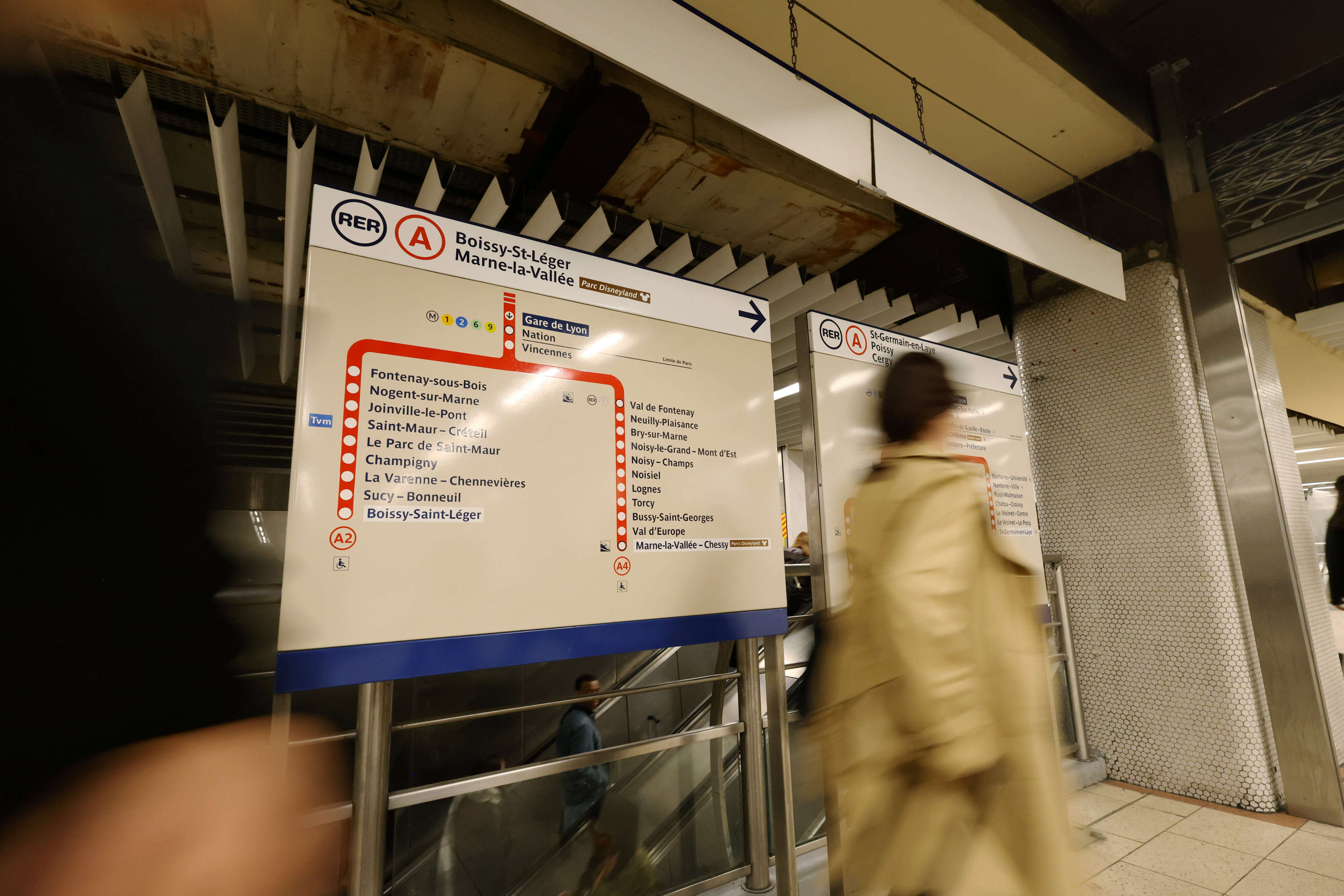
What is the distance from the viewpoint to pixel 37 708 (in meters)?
0.37

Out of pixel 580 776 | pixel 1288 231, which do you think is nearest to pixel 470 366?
pixel 580 776

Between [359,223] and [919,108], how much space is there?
234cm

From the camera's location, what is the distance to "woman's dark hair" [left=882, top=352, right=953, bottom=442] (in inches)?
64.5

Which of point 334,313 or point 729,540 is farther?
point 729,540

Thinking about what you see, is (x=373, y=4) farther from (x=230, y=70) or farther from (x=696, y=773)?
(x=696, y=773)

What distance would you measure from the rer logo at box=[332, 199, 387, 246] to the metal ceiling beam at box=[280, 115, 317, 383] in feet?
0.60

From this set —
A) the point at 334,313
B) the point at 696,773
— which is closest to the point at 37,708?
the point at 334,313

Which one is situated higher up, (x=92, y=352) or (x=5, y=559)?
(x=92, y=352)

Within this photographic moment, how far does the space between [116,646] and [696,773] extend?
2775 millimetres

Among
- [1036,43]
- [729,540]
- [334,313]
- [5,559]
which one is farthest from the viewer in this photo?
[1036,43]

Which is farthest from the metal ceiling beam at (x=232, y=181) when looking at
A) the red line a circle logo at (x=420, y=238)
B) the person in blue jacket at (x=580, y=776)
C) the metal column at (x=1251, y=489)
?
the metal column at (x=1251, y=489)

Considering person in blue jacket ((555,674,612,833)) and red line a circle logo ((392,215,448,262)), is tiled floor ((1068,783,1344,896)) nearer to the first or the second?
person in blue jacket ((555,674,612,833))

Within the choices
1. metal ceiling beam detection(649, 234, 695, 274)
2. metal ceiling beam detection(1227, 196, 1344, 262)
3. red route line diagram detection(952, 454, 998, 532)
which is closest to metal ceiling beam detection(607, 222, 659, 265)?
metal ceiling beam detection(649, 234, 695, 274)

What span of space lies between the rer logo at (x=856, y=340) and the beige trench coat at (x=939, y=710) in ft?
4.15
